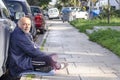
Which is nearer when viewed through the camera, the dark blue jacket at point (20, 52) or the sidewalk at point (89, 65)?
the dark blue jacket at point (20, 52)

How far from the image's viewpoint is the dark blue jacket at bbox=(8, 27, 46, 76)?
306 inches

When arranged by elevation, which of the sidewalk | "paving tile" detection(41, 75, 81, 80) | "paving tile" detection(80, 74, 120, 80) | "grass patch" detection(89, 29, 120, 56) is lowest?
"grass patch" detection(89, 29, 120, 56)

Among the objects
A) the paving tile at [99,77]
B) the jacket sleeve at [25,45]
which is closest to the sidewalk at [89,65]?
the paving tile at [99,77]

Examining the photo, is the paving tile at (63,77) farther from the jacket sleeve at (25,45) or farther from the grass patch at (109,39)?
the grass patch at (109,39)

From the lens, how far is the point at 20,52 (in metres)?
7.83

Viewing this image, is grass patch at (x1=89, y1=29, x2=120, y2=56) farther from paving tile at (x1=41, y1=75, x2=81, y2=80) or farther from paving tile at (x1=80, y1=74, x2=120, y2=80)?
paving tile at (x1=41, y1=75, x2=81, y2=80)

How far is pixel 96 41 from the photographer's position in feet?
61.7

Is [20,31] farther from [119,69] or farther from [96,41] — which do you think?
[96,41]

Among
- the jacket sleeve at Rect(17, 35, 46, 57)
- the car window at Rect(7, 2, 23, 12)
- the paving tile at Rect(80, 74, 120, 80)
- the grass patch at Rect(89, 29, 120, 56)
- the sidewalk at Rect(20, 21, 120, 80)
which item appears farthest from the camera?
the grass patch at Rect(89, 29, 120, 56)

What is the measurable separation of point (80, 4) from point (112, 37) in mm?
55852

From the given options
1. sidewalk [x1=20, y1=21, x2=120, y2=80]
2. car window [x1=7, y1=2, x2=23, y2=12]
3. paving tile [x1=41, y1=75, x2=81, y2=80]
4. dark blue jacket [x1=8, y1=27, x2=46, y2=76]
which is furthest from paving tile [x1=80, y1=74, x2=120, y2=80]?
car window [x1=7, y1=2, x2=23, y2=12]

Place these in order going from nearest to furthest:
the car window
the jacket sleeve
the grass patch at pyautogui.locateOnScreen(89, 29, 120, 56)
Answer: the jacket sleeve, the car window, the grass patch at pyautogui.locateOnScreen(89, 29, 120, 56)

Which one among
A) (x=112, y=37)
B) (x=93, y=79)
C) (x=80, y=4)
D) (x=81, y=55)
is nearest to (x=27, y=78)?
(x=93, y=79)

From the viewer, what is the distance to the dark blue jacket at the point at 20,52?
306 inches
